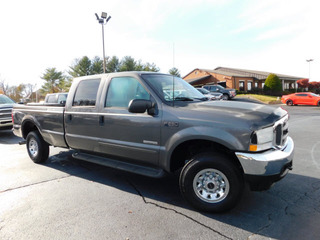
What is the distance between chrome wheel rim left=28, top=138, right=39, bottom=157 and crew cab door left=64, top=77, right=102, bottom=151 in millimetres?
1338

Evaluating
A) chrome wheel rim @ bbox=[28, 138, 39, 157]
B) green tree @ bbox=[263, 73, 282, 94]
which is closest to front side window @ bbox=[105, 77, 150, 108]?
chrome wheel rim @ bbox=[28, 138, 39, 157]

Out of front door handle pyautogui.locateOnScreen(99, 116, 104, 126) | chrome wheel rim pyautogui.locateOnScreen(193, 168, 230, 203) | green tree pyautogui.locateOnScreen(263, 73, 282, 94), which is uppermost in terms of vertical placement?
green tree pyautogui.locateOnScreen(263, 73, 282, 94)

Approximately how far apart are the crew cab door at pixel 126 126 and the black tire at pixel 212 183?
0.61 metres

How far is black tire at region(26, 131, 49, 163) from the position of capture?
5207 mm

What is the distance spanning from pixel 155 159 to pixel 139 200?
0.68m

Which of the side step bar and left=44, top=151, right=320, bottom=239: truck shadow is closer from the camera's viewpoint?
left=44, top=151, right=320, bottom=239: truck shadow

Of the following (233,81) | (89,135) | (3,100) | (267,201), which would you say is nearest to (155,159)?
(89,135)

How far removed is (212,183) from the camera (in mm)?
2980

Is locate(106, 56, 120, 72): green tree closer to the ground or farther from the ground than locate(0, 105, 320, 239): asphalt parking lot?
farther from the ground

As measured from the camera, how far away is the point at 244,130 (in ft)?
8.75

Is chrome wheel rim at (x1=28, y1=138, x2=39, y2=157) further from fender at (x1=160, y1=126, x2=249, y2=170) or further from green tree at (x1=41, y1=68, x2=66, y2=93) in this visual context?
green tree at (x1=41, y1=68, x2=66, y2=93)

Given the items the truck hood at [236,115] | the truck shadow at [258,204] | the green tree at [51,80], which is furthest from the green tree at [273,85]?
the green tree at [51,80]

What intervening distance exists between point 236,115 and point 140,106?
4.19 feet

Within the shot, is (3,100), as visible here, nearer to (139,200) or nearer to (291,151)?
(139,200)
